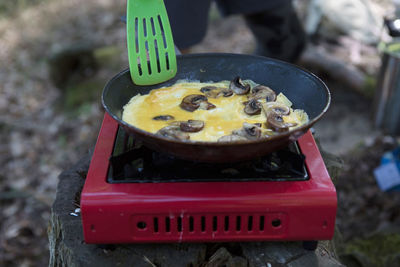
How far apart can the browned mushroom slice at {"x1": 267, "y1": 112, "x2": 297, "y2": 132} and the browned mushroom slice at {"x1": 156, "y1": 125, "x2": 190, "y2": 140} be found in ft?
1.17

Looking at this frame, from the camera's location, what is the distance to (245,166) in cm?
172

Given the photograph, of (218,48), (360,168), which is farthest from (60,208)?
(218,48)

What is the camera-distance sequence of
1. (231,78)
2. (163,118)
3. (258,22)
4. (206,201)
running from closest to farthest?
(206,201), (163,118), (231,78), (258,22)

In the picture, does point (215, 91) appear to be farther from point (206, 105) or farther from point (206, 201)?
point (206, 201)

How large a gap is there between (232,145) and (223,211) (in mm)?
316

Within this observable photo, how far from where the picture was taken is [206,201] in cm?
156

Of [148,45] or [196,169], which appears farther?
[148,45]

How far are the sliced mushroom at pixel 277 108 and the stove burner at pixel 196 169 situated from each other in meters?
0.18

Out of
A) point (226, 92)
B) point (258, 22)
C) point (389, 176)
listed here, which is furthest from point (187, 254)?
point (258, 22)

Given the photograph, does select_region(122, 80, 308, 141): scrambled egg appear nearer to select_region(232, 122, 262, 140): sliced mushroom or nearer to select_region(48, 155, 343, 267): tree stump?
select_region(232, 122, 262, 140): sliced mushroom

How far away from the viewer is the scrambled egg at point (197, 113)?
69.8 inches

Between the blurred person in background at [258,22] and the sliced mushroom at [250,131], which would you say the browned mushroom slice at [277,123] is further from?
the blurred person in background at [258,22]

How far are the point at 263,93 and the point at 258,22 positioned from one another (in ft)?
6.20

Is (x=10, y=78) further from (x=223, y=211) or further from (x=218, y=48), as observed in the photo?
(x=223, y=211)
